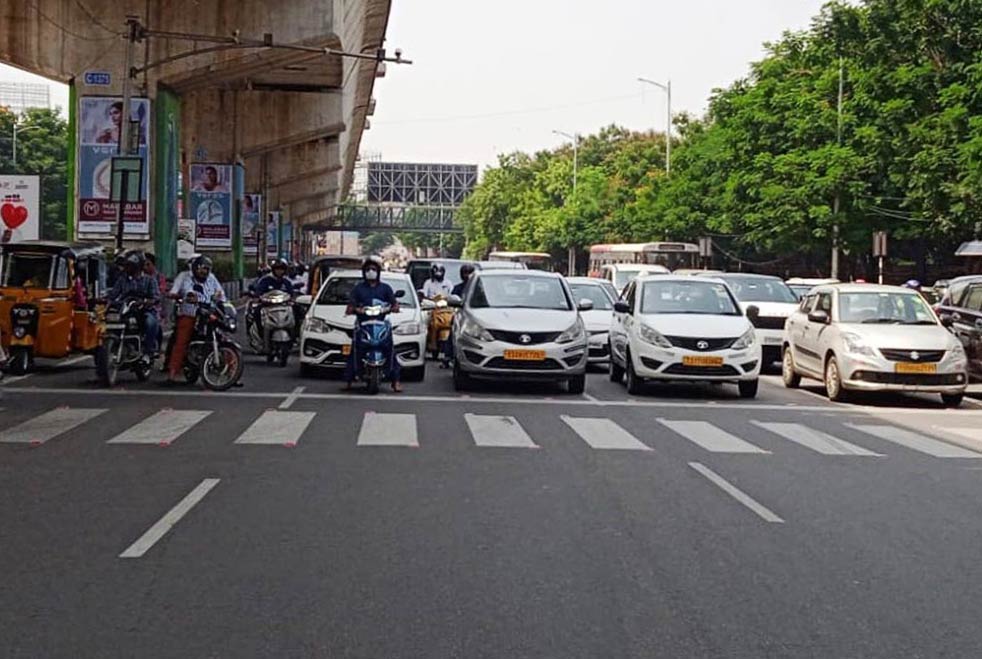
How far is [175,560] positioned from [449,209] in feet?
430

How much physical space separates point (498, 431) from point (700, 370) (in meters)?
5.07

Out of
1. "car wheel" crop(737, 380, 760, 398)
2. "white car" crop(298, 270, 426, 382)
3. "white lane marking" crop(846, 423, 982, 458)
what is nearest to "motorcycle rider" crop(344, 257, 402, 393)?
"white car" crop(298, 270, 426, 382)

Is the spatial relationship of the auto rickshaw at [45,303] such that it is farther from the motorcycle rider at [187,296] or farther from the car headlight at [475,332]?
the car headlight at [475,332]

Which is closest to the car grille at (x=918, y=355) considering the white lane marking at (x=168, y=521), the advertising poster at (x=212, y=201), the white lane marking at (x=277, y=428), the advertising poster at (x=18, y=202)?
the white lane marking at (x=277, y=428)

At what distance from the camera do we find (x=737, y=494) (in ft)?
32.5

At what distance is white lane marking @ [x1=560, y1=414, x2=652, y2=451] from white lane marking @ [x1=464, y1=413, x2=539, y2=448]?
59cm

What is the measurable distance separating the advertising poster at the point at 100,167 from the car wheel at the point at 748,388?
16746mm

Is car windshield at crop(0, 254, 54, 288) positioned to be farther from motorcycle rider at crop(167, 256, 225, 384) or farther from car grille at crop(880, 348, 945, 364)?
car grille at crop(880, 348, 945, 364)

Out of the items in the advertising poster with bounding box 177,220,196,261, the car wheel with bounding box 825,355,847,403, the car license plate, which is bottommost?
the car wheel with bounding box 825,355,847,403

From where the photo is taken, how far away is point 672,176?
2744 inches

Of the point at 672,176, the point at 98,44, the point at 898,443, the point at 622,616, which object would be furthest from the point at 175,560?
the point at 672,176

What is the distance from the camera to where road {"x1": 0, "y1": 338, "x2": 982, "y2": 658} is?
19.5 ft

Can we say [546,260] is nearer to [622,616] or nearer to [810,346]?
[810,346]

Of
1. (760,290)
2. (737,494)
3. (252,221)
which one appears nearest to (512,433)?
(737,494)
